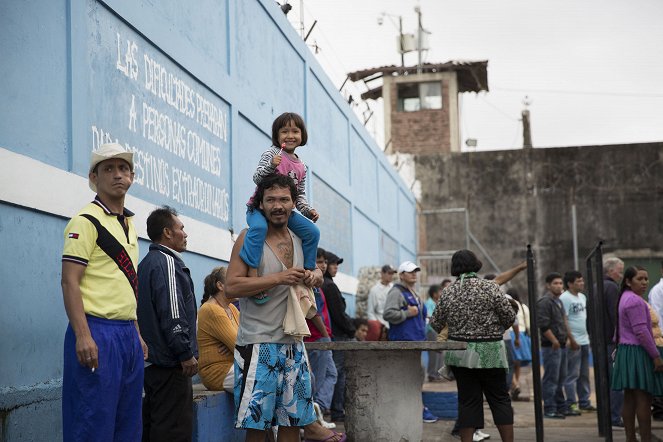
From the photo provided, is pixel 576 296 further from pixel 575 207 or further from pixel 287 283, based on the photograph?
pixel 575 207

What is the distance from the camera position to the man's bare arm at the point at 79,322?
4051 mm

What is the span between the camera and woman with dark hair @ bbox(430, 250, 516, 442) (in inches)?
291

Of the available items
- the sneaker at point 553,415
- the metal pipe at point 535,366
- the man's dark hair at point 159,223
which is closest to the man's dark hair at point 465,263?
the metal pipe at point 535,366

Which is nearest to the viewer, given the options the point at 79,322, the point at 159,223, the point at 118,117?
the point at 79,322

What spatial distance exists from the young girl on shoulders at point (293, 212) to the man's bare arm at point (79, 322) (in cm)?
98

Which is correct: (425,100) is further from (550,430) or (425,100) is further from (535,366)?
(535,366)

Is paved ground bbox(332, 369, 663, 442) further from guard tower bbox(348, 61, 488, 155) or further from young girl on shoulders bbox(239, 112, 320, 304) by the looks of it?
guard tower bbox(348, 61, 488, 155)

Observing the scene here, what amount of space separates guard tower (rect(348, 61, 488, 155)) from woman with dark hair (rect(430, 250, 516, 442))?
22045 mm

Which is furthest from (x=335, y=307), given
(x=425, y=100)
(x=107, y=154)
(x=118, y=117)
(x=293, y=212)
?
(x=425, y=100)

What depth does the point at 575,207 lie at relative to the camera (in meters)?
24.5

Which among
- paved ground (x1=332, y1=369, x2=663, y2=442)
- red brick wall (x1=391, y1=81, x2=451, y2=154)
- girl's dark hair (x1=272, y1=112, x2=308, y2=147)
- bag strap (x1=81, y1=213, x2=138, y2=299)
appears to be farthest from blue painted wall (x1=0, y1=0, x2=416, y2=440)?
red brick wall (x1=391, y1=81, x2=451, y2=154)

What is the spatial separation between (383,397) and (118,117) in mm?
3246

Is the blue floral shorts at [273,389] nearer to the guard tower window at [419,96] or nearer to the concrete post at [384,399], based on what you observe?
the concrete post at [384,399]

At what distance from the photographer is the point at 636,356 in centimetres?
790
